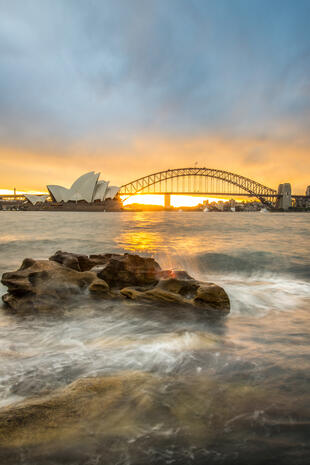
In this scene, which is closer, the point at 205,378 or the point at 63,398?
the point at 63,398

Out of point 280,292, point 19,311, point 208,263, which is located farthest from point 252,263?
point 19,311

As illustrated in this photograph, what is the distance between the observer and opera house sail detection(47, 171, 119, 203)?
7706cm

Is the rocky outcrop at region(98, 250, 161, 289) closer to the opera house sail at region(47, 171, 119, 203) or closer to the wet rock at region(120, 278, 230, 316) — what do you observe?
the wet rock at region(120, 278, 230, 316)

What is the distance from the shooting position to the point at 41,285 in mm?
4793

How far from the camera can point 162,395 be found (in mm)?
2271

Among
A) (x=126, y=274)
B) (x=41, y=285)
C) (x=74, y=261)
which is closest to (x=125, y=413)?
(x=41, y=285)

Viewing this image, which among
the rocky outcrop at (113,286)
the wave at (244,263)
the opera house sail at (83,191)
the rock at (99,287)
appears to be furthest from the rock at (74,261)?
the opera house sail at (83,191)

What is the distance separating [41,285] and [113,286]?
1283mm

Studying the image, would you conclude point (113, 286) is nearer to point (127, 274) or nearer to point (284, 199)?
point (127, 274)

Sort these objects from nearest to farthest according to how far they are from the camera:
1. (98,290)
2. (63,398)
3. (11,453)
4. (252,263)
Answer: (11,453)
(63,398)
(98,290)
(252,263)

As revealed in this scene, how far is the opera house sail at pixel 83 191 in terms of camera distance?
7706 cm

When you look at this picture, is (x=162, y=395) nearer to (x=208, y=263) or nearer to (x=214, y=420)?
(x=214, y=420)

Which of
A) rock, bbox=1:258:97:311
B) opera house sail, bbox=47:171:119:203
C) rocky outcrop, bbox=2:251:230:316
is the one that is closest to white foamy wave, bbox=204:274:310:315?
rocky outcrop, bbox=2:251:230:316

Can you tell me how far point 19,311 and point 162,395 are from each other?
3.05 metres
